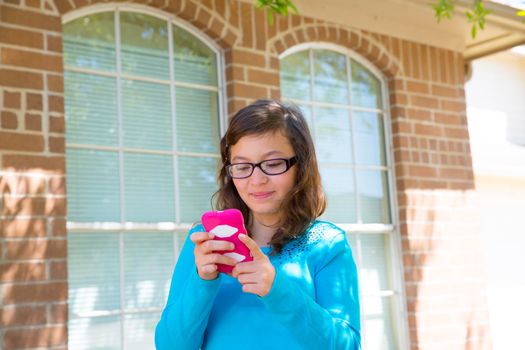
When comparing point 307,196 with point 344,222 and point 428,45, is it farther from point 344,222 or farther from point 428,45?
point 428,45

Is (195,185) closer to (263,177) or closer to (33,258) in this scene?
Answer: (33,258)

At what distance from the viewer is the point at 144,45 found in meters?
4.55

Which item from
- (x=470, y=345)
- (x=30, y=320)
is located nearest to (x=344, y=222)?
(x=470, y=345)

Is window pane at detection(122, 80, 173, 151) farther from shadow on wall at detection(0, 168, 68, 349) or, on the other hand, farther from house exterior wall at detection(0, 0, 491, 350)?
shadow on wall at detection(0, 168, 68, 349)

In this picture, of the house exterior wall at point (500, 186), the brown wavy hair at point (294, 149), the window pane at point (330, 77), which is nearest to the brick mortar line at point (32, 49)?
the window pane at point (330, 77)

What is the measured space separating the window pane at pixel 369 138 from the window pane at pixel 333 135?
3.4 inches

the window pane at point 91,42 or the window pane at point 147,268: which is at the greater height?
the window pane at point 91,42

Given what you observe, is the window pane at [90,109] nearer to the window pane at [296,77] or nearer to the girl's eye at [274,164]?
the window pane at [296,77]

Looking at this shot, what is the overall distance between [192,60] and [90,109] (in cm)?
77

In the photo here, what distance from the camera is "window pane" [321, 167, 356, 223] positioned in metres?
5.38

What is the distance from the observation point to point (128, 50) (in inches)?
176

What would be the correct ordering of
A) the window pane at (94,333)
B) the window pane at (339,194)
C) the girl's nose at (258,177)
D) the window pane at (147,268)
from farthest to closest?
the window pane at (339,194), the window pane at (147,268), the window pane at (94,333), the girl's nose at (258,177)

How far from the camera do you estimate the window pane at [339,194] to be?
212 inches

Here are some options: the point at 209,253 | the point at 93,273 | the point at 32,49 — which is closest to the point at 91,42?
the point at 32,49
